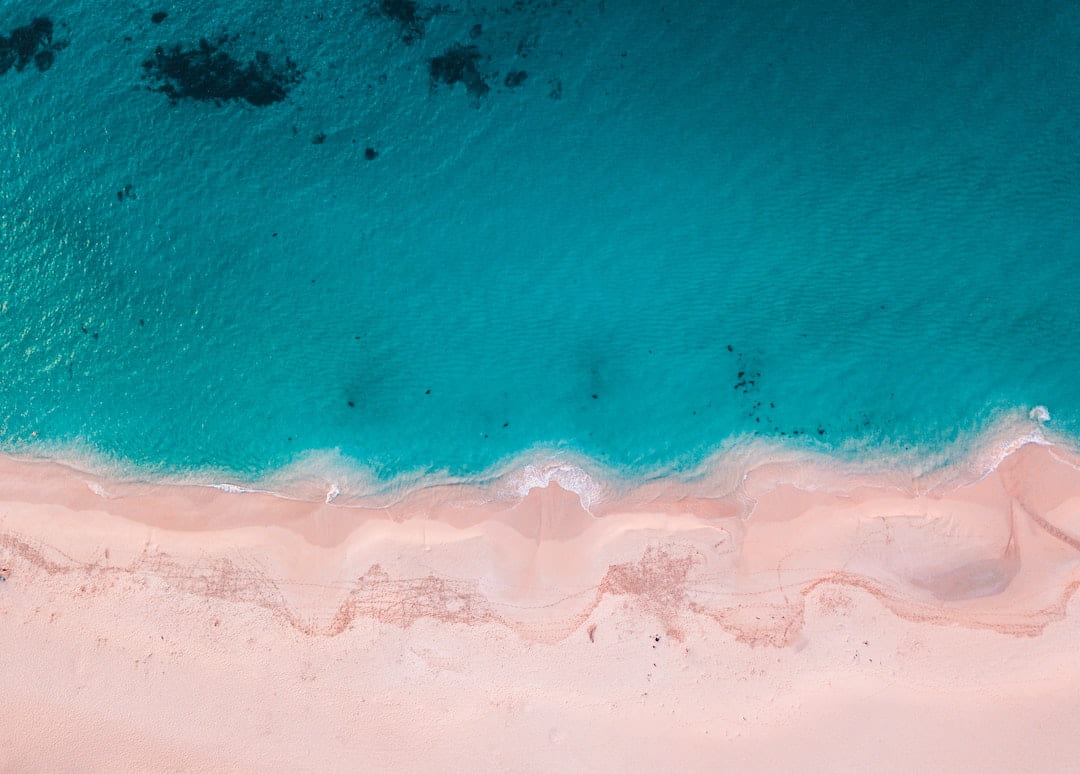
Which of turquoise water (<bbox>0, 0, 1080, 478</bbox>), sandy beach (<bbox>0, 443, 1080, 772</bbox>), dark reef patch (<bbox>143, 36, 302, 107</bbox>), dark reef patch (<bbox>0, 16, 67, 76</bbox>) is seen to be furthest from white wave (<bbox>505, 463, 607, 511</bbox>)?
dark reef patch (<bbox>0, 16, 67, 76</bbox>)

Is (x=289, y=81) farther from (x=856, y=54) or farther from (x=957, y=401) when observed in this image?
(x=957, y=401)

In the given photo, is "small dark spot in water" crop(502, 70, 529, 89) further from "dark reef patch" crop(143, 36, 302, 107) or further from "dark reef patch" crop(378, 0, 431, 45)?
"dark reef patch" crop(143, 36, 302, 107)

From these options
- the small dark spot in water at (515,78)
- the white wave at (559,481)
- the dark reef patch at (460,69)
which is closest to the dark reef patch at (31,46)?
the dark reef patch at (460,69)

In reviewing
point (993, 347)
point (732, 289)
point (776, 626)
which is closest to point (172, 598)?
point (776, 626)

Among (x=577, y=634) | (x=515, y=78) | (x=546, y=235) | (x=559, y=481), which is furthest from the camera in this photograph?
(x=515, y=78)

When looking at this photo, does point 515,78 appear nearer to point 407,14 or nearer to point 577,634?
point 407,14

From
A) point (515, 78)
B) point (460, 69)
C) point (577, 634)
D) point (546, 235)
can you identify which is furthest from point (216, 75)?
point (577, 634)

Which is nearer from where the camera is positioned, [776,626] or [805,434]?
[776,626]
